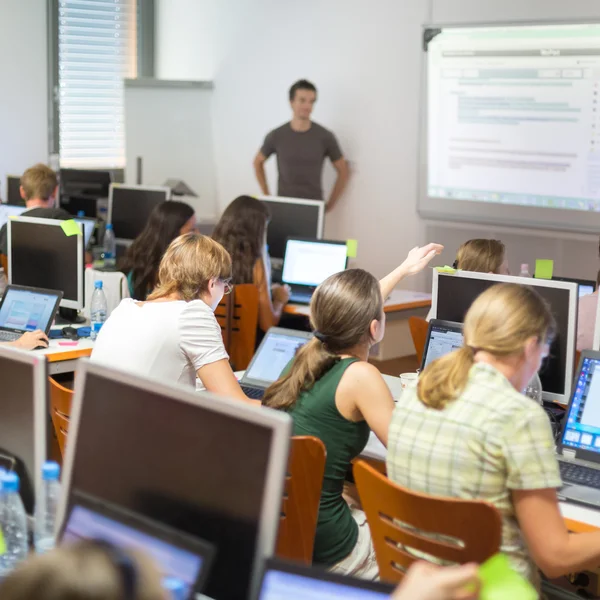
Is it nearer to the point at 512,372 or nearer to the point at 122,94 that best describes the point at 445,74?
the point at 122,94

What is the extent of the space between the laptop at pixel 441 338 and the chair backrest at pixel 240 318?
1772 mm

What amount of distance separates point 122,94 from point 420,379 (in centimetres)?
729

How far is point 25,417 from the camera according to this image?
1.83 m

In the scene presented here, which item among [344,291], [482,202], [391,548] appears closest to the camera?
[391,548]

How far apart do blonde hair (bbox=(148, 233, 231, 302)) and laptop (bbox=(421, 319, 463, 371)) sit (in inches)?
28.0

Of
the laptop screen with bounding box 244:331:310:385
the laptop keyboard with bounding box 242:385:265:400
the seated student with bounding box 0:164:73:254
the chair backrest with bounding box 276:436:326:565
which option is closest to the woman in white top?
the laptop keyboard with bounding box 242:385:265:400

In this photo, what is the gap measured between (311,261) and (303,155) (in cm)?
209

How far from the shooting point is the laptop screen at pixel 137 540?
53.3 inches

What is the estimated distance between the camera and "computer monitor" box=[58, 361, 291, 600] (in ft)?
4.50

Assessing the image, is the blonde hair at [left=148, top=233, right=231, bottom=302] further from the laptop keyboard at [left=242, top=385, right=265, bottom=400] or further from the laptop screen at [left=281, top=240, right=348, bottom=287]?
the laptop screen at [left=281, top=240, right=348, bottom=287]

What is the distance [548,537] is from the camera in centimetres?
193

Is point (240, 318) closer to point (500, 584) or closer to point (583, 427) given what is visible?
point (583, 427)

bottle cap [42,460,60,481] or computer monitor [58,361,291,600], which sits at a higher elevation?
computer monitor [58,361,291,600]

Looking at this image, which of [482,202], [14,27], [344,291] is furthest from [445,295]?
[14,27]
